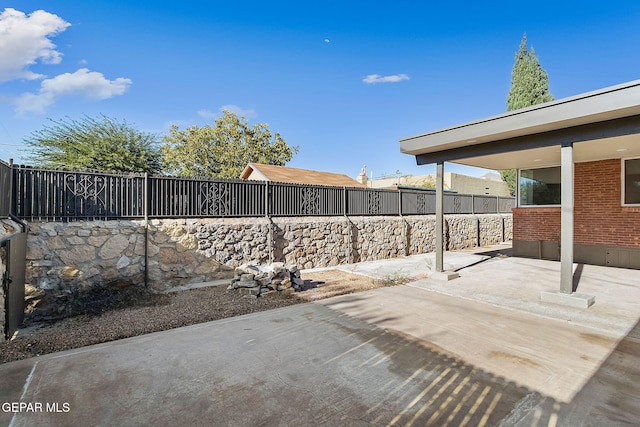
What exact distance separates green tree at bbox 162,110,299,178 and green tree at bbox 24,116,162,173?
830 cm

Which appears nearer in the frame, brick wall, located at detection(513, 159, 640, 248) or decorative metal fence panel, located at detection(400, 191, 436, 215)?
brick wall, located at detection(513, 159, 640, 248)

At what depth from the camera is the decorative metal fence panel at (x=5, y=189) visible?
171 inches

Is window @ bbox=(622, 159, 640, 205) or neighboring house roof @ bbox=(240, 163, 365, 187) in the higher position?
neighboring house roof @ bbox=(240, 163, 365, 187)

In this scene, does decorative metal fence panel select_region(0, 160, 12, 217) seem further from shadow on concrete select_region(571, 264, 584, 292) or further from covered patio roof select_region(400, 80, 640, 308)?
shadow on concrete select_region(571, 264, 584, 292)

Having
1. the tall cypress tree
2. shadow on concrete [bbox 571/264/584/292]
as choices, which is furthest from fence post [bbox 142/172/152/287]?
the tall cypress tree

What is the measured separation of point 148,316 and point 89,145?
1324 cm

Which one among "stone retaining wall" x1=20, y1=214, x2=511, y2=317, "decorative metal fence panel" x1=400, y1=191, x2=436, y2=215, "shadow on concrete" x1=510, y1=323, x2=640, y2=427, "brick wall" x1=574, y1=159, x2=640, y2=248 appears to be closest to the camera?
"shadow on concrete" x1=510, y1=323, x2=640, y2=427

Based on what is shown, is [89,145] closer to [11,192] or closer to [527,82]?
[11,192]

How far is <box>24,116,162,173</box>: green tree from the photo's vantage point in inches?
534

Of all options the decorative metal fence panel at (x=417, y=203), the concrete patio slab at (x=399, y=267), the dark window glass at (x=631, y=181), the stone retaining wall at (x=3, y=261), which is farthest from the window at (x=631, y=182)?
the stone retaining wall at (x=3, y=261)

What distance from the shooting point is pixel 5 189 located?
15.1 feet

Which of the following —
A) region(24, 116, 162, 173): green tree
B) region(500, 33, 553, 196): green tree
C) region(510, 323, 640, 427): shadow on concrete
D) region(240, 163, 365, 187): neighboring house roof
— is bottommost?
region(510, 323, 640, 427): shadow on concrete

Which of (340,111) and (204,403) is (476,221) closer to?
(340,111)

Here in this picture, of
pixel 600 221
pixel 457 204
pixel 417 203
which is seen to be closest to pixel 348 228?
pixel 417 203
